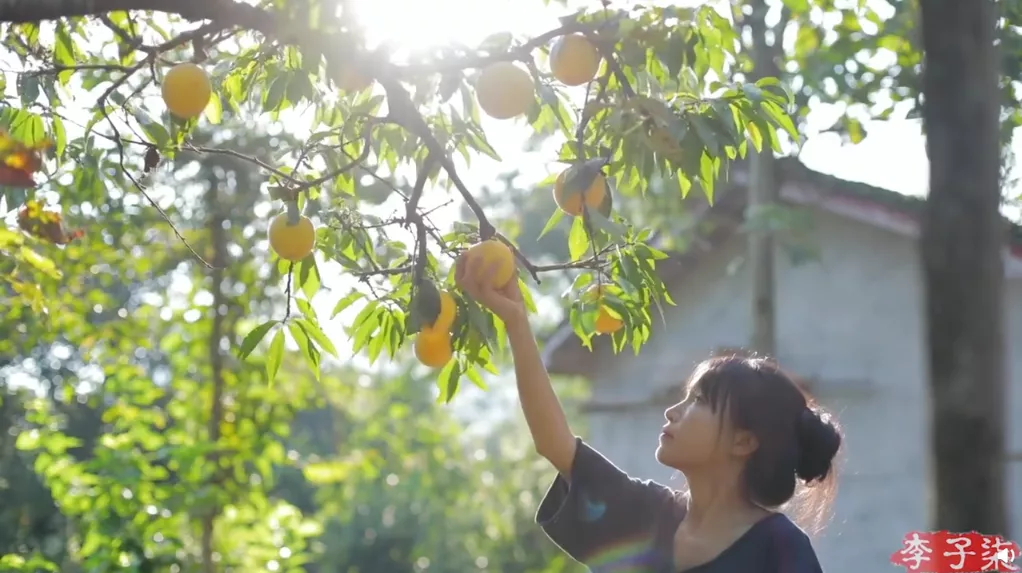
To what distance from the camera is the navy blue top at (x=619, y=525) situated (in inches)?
75.3

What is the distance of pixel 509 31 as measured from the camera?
1895 millimetres

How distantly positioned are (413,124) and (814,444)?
0.84 m

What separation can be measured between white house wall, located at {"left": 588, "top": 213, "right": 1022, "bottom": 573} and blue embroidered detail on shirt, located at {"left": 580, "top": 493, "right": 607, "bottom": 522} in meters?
5.15

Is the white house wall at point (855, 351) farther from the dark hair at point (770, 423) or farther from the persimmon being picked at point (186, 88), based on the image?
the persimmon being picked at point (186, 88)

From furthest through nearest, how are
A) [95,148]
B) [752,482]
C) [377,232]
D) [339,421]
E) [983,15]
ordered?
[339,421]
[95,148]
[377,232]
[752,482]
[983,15]

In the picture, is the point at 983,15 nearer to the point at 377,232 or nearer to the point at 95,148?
the point at 377,232

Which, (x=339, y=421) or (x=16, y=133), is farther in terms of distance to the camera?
(x=339, y=421)

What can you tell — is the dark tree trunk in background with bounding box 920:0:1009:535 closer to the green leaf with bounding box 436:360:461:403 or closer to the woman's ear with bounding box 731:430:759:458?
the woman's ear with bounding box 731:430:759:458

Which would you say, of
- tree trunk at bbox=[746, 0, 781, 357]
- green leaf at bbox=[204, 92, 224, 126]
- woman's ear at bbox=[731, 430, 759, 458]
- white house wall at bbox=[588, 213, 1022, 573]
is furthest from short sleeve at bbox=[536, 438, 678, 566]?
white house wall at bbox=[588, 213, 1022, 573]

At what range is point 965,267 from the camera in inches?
51.7

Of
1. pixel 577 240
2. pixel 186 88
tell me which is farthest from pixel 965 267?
pixel 186 88

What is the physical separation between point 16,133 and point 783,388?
147 cm

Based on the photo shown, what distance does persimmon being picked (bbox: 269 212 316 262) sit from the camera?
197 cm

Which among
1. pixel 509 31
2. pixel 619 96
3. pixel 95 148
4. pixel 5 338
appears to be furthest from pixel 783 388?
pixel 5 338
